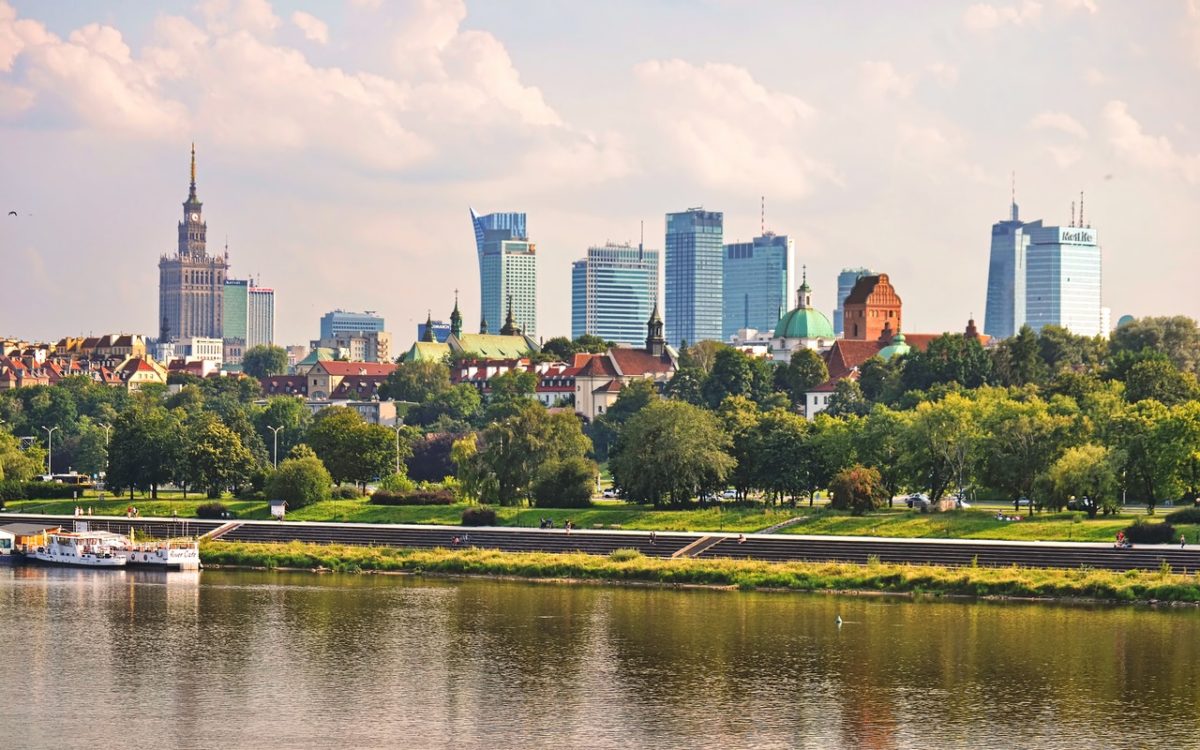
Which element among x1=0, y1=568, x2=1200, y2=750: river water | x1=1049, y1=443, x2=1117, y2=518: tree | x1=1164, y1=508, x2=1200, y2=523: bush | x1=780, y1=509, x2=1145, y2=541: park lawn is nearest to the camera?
x1=0, y1=568, x2=1200, y2=750: river water

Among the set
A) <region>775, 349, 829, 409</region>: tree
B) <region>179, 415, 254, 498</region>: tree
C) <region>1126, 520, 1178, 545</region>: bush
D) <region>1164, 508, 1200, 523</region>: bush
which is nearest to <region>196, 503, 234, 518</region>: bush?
<region>179, 415, 254, 498</region>: tree

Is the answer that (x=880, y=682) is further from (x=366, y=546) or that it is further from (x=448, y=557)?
(x=366, y=546)

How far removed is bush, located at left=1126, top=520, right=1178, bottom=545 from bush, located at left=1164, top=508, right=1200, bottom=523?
7.88 ft

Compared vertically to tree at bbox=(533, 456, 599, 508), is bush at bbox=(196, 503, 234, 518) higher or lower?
lower

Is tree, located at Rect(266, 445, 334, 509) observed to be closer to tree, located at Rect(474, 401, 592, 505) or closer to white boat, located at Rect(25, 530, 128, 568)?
tree, located at Rect(474, 401, 592, 505)

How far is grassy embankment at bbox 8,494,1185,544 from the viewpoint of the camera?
98500mm

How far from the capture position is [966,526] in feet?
330

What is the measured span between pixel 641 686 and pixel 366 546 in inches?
1791

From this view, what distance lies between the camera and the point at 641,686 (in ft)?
206

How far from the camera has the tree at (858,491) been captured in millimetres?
106750

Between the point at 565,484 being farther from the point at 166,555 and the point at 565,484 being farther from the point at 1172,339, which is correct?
the point at 1172,339

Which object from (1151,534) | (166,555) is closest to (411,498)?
(166,555)

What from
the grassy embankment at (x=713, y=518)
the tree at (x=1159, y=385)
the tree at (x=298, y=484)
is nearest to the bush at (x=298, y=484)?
the tree at (x=298, y=484)

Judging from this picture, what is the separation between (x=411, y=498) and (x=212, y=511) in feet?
39.4
